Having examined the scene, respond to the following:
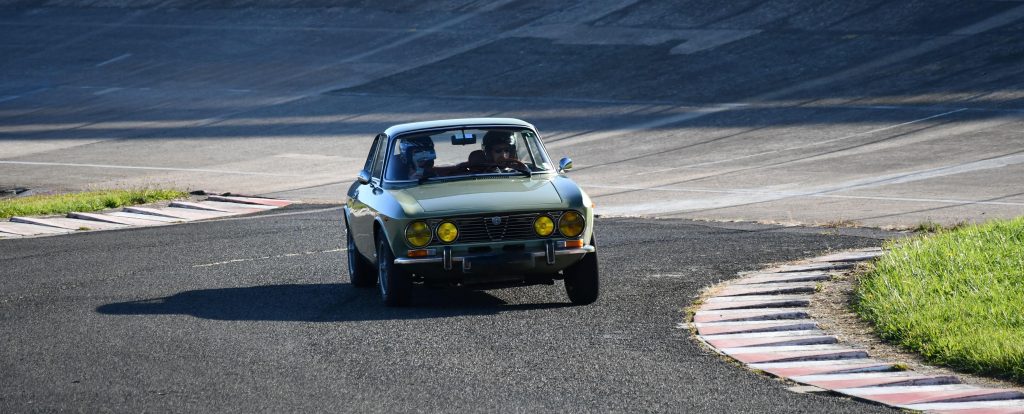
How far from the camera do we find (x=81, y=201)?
21.0 meters

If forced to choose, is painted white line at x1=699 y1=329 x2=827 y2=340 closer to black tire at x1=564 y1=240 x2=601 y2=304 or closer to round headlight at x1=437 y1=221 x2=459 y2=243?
black tire at x1=564 y1=240 x2=601 y2=304

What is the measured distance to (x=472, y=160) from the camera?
12.1 m

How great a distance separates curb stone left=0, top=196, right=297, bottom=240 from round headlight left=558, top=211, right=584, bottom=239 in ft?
30.8

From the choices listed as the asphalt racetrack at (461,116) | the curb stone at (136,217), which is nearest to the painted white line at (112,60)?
the asphalt racetrack at (461,116)

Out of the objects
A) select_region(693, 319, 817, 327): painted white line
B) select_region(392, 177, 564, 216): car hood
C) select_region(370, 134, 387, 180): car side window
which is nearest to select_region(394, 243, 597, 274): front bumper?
select_region(392, 177, 564, 216): car hood

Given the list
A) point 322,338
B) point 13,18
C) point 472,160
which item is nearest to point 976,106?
point 472,160

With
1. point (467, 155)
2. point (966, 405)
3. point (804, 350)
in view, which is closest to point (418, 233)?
point (467, 155)

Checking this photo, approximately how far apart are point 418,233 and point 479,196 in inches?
24.7

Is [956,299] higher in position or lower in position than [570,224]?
lower

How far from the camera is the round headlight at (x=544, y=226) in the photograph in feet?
35.6

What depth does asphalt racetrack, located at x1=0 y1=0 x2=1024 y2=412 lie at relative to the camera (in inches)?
343

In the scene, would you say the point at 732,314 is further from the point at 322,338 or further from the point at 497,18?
the point at 497,18

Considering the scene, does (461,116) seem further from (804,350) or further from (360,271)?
(804,350)

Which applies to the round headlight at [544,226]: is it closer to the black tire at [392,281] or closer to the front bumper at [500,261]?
the front bumper at [500,261]
